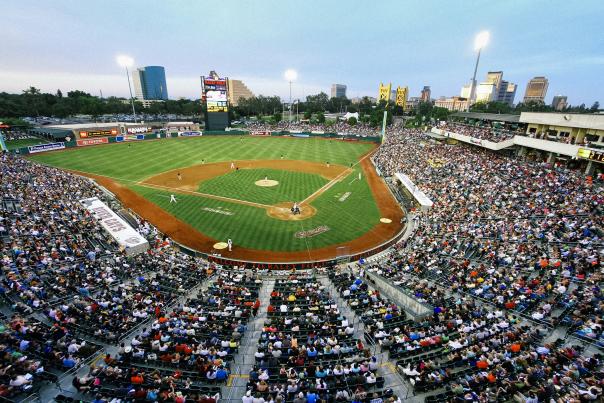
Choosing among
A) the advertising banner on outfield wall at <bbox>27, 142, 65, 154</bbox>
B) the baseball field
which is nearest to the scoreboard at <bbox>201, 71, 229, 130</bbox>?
the baseball field

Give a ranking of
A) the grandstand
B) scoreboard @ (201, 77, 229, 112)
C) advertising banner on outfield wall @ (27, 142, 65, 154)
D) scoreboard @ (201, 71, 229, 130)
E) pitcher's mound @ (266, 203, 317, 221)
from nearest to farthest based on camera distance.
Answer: the grandstand
pitcher's mound @ (266, 203, 317, 221)
advertising banner on outfield wall @ (27, 142, 65, 154)
scoreboard @ (201, 77, 229, 112)
scoreboard @ (201, 71, 229, 130)

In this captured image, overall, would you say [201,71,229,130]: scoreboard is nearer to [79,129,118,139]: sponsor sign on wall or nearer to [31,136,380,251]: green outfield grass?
[31,136,380,251]: green outfield grass

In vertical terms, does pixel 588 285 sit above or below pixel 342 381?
above

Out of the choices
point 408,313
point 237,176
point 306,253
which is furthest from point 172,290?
point 237,176

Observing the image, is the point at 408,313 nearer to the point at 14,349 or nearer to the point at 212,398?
the point at 212,398

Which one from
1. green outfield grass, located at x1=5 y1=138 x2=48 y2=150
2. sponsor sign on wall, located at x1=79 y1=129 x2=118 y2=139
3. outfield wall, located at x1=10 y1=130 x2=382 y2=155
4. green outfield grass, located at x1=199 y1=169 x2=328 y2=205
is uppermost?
sponsor sign on wall, located at x1=79 y1=129 x2=118 y2=139

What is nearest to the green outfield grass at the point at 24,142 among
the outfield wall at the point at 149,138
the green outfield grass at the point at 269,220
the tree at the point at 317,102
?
the outfield wall at the point at 149,138
